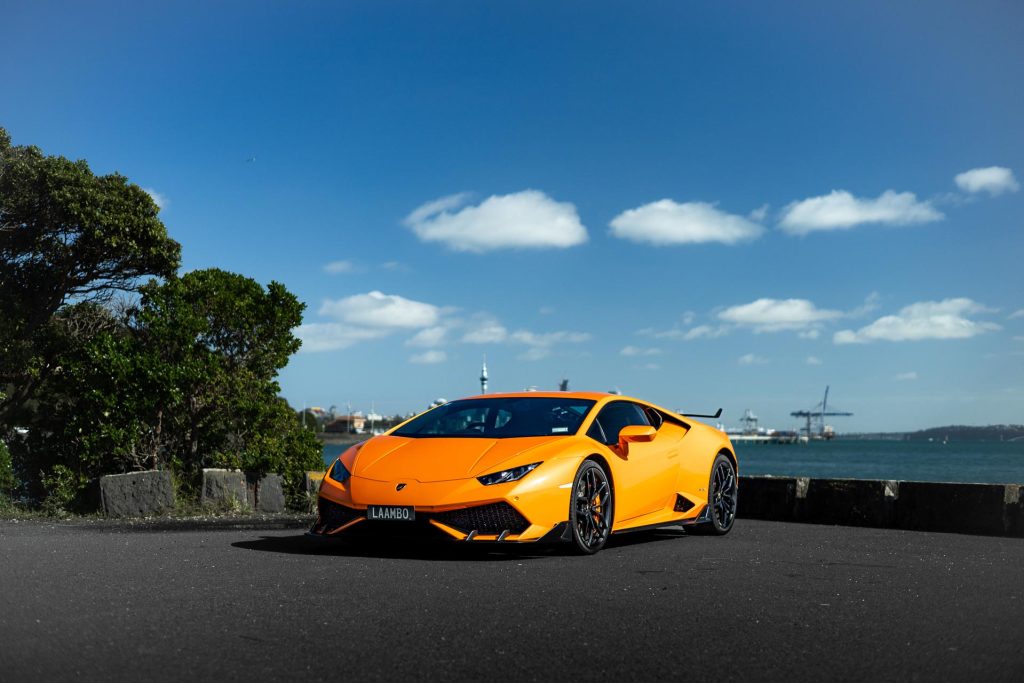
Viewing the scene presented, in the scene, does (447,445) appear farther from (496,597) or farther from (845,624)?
(845,624)

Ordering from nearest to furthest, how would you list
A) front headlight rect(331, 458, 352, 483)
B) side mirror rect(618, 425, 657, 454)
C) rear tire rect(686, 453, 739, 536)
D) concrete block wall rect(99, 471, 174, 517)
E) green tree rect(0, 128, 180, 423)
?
front headlight rect(331, 458, 352, 483) < side mirror rect(618, 425, 657, 454) < rear tire rect(686, 453, 739, 536) < concrete block wall rect(99, 471, 174, 517) < green tree rect(0, 128, 180, 423)

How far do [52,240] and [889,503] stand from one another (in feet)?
40.6

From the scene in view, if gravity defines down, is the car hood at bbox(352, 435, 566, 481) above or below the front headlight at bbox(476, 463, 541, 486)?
above

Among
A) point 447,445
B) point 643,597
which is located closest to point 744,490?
point 447,445

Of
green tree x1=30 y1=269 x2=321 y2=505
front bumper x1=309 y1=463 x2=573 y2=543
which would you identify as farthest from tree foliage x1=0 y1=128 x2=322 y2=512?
Result: front bumper x1=309 y1=463 x2=573 y2=543

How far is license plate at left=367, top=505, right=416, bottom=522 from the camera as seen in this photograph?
26.7ft

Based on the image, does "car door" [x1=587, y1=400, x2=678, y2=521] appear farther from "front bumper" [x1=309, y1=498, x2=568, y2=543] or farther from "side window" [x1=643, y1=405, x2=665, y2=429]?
"front bumper" [x1=309, y1=498, x2=568, y2=543]

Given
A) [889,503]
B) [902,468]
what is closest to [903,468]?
[902,468]

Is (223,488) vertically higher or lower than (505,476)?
lower

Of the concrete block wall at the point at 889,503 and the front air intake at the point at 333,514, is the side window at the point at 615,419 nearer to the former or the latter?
the front air intake at the point at 333,514

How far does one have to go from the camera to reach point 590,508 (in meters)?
8.82

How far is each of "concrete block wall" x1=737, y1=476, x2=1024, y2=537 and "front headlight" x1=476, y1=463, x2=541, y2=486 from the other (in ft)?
20.0

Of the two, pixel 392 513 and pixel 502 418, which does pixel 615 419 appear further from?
pixel 392 513

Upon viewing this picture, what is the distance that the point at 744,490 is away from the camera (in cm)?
1388
